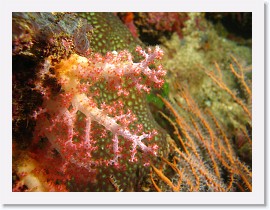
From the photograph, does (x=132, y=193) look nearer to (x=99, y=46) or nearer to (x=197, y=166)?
(x=197, y=166)

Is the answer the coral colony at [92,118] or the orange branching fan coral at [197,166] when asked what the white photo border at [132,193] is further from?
the orange branching fan coral at [197,166]

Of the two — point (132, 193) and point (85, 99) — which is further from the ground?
point (85, 99)

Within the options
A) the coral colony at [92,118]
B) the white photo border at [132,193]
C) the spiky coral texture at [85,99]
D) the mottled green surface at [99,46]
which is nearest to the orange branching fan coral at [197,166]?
the coral colony at [92,118]

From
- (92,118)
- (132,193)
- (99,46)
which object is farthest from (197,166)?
(99,46)

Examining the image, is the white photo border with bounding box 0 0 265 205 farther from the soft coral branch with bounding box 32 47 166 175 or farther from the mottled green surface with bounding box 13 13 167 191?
the soft coral branch with bounding box 32 47 166 175

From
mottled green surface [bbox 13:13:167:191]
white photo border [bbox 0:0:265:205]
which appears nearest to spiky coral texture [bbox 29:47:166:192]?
mottled green surface [bbox 13:13:167:191]

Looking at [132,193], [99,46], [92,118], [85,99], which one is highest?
[99,46]

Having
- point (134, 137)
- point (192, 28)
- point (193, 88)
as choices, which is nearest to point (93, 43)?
point (134, 137)
